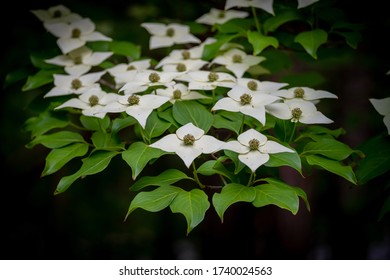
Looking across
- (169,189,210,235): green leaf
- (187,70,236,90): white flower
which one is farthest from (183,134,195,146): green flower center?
(187,70,236,90): white flower

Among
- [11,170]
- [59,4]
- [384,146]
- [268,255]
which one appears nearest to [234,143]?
[384,146]

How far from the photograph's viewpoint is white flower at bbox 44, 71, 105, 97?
1283 millimetres

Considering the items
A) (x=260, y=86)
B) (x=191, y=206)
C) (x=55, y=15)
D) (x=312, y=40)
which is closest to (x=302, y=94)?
(x=260, y=86)

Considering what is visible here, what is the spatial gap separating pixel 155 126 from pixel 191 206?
9.5 inches

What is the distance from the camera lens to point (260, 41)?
1.33 meters

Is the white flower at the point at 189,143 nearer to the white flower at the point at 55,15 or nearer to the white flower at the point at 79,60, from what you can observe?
the white flower at the point at 79,60

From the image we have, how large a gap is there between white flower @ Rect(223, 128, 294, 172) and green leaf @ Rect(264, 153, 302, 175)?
0.02 meters

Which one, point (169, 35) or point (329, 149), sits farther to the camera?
point (169, 35)

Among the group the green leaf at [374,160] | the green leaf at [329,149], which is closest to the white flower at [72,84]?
the green leaf at [329,149]

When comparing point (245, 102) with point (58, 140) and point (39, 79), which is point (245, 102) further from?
point (39, 79)

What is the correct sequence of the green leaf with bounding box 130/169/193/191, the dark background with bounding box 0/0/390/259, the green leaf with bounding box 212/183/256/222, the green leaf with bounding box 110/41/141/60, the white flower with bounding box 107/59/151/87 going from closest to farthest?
the green leaf with bounding box 212/183/256/222 → the green leaf with bounding box 130/169/193/191 → the white flower with bounding box 107/59/151/87 → the green leaf with bounding box 110/41/141/60 → the dark background with bounding box 0/0/390/259

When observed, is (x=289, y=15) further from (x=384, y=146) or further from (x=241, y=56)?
(x=384, y=146)

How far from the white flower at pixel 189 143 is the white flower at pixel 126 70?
0.32 metres

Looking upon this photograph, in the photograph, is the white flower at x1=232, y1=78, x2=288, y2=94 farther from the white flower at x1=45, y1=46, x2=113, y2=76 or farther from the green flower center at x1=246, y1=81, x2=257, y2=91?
the white flower at x1=45, y1=46, x2=113, y2=76
